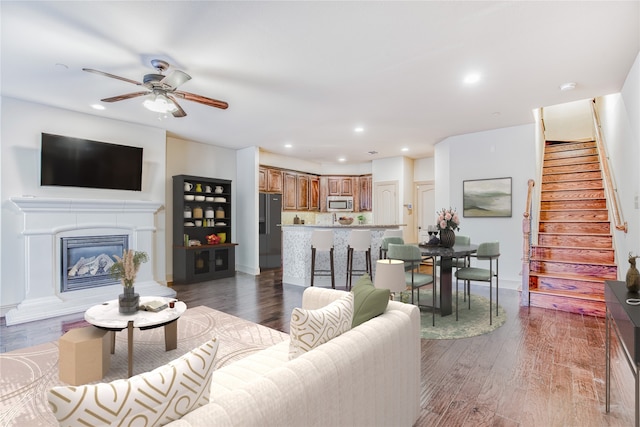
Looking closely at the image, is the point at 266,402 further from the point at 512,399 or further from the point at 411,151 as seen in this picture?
the point at 411,151

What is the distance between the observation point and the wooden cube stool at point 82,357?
7.79 ft

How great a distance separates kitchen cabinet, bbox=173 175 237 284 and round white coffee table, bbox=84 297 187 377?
3.04 metres

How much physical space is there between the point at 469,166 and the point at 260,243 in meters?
4.65

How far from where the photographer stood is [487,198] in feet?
18.5

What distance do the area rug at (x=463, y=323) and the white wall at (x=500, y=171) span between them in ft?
4.68

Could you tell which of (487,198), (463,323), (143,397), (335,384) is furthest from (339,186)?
(143,397)

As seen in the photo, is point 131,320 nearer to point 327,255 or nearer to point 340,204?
point 327,255

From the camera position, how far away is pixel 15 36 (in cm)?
266

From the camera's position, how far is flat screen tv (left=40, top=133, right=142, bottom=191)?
4402mm

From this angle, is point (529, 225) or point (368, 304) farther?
point (529, 225)

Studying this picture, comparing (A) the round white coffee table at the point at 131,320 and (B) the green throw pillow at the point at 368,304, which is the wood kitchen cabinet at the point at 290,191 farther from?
(B) the green throw pillow at the point at 368,304

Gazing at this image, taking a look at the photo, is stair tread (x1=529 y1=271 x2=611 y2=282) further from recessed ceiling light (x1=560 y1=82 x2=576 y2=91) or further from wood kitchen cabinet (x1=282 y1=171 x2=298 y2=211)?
wood kitchen cabinet (x1=282 y1=171 x2=298 y2=211)

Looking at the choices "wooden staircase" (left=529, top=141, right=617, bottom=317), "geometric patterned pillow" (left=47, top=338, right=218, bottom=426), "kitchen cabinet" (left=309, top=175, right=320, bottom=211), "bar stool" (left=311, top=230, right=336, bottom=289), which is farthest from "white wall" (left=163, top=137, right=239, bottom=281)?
"wooden staircase" (left=529, top=141, right=617, bottom=317)

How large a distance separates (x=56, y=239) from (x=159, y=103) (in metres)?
2.83
